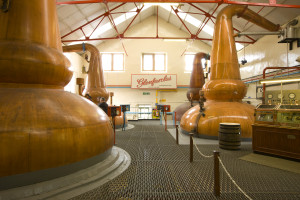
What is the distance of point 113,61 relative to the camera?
50.4 ft

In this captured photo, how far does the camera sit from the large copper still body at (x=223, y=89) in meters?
6.10

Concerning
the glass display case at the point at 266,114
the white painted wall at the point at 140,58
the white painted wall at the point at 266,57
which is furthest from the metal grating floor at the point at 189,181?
the white painted wall at the point at 140,58

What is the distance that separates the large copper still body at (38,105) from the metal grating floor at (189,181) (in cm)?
74

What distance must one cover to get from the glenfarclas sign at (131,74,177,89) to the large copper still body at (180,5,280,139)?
297 inches

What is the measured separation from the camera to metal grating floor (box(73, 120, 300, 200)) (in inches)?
98.7

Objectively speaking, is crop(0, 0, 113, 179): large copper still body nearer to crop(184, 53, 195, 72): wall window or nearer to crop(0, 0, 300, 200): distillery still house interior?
crop(0, 0, 300, 200): distillery still house interior

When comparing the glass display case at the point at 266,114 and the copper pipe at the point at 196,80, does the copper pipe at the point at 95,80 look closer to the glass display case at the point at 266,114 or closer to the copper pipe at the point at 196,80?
the copper pipe at the point at 196,80

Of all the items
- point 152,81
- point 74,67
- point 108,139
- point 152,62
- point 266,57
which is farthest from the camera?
point 152,62

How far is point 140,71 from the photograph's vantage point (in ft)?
50.1

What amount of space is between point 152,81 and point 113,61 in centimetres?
381

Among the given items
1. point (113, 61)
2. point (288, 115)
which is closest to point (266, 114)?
point (288, 115)

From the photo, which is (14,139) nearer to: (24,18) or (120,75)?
(24,18)

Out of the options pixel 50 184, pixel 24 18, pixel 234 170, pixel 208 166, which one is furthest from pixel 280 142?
pixel 24 18

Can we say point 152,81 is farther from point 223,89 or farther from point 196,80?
point 223,89
